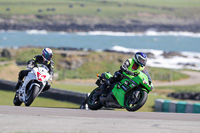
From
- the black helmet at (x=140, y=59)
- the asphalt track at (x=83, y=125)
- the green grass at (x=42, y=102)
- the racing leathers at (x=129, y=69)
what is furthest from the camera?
the green grass at (x=42, y=102)

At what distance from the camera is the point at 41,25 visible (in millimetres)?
182375

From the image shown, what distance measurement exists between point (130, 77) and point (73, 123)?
368 cm

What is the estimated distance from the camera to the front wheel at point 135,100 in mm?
10828

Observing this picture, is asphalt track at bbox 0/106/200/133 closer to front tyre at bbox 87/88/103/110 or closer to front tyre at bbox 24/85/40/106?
front tyre at bbox 24/85/40/106

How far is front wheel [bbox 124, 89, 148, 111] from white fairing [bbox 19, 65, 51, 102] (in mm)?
2366

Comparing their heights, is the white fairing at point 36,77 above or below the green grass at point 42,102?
above

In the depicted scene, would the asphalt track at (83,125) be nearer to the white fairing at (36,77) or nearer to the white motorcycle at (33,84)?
the white motorcycle at (33,84)

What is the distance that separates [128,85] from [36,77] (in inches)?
99.4

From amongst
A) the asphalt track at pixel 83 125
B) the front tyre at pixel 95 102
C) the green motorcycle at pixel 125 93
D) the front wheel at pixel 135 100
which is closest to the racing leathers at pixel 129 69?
the green motorcycle at pixel 125 93

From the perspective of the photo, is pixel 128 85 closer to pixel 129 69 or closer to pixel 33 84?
pixel 129 69

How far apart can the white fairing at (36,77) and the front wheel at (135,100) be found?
93.1 inches

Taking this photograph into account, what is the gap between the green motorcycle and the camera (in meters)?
11.0

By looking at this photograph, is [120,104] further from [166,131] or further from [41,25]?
[41,25]

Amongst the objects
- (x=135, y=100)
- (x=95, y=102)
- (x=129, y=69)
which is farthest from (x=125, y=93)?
(x=95, y=102)
